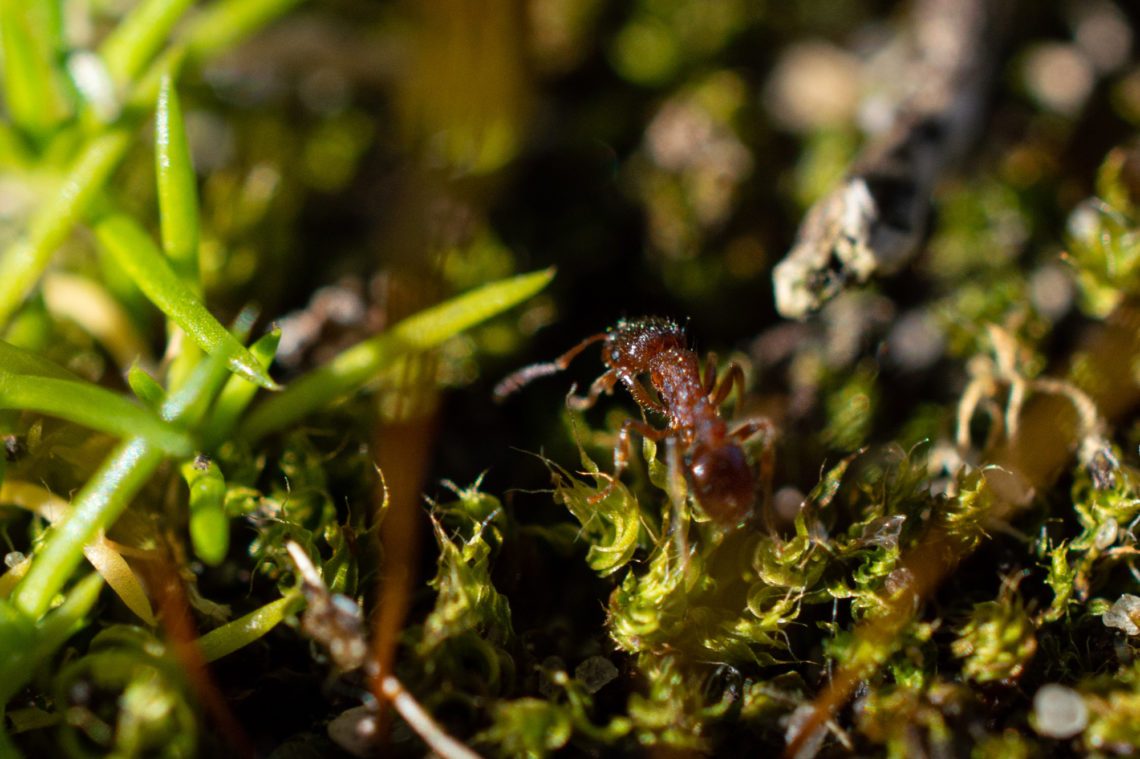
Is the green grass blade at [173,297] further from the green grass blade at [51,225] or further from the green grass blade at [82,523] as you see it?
the green grass blade at [82,523]

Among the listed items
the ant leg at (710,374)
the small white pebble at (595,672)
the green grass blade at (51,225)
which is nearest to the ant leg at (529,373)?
the ant leg at (710,374)

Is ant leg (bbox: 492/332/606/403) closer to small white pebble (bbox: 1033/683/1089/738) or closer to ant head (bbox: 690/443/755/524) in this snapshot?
ant head (bbox: 690/443/755/524)

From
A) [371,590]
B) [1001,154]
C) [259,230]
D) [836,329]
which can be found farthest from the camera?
[1001,154]

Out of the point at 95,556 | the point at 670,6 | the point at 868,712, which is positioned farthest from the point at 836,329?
the point at 95,556

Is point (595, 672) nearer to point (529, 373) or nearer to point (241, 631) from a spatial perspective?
point (241, 631)

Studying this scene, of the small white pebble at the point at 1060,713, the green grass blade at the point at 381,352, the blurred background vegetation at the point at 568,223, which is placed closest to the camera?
the small white pebble at the point at 1060,713

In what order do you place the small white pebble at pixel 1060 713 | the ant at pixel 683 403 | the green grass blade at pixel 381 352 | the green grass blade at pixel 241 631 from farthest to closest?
the green grass blade at pixel 381 352 → the ant at pixel 683 403 → the green grass blade at pixel 241 631 → the small white pebble at pixel 1060 713

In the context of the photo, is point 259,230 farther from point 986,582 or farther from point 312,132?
point 986,582
